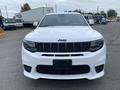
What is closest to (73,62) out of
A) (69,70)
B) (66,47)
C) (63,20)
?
(69,70)

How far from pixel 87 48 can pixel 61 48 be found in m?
0.54

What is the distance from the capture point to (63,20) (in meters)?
6.41

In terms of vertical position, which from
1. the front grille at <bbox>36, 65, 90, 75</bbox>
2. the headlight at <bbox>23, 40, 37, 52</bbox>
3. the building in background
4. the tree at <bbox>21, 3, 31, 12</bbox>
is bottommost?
the tree at <bbox>21, 3, 31, 12</bbox>

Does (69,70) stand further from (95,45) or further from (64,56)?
(95,45)

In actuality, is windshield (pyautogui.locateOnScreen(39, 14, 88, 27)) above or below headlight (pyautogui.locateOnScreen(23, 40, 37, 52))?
above

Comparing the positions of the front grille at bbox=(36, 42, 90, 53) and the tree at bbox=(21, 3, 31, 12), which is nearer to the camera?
the front grille at bbox=(36, 42, 90, 53)

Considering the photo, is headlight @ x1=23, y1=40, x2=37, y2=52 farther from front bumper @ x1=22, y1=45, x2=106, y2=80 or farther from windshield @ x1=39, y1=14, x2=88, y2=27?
windshield @ x1=39, y1=14, x2=88, y2=27

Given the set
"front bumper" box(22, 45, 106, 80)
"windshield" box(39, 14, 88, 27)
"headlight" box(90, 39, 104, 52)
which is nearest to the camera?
"front bumper" box(22, 45, 106, 80)

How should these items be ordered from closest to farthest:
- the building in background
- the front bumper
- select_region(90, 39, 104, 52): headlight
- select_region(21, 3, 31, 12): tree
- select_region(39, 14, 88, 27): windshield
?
1. the front bumper
2. select_region(90, 39, 104, 52): headlight
3. select_region(39, 14, 88, 27): windshield
4. the building in background
5. select_region(21, 3, 31, 12): tree

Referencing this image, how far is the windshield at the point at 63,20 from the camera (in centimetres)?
623

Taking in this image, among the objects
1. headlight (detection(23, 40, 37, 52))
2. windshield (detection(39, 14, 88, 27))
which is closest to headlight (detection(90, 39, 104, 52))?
headlight (detection(23, 40, 37, 52))

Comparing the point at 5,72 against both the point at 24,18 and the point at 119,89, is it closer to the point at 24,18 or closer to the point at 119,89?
the point at 119,89

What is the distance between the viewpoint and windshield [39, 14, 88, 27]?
6.23m

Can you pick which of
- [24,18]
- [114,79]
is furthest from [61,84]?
[24,18]
